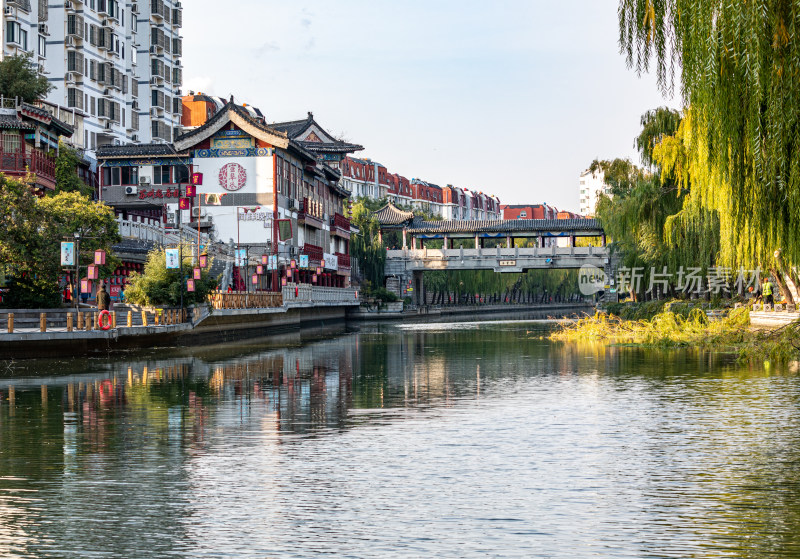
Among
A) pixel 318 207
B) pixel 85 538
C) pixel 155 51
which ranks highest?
pixel 155 51

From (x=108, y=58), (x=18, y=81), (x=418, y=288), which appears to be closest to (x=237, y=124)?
(x=108, y=58)

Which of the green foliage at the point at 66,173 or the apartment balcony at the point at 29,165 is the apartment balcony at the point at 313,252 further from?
the apartment balcony at the point at 29,165

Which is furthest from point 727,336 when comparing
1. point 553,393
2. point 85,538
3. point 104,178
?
point 104,178

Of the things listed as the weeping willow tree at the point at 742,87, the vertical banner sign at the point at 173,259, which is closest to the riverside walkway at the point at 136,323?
the vertical banner sign at the point at 173,259

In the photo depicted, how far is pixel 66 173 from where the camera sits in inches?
2106

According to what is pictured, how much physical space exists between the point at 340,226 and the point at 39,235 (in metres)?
47.6

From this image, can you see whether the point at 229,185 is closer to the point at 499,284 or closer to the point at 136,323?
the point at 136,323

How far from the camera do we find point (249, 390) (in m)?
22.1

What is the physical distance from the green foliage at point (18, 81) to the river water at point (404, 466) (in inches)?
1132

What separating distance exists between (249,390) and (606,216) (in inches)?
1237

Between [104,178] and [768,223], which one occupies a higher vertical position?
[104,178]

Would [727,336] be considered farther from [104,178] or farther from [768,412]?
[104,178]

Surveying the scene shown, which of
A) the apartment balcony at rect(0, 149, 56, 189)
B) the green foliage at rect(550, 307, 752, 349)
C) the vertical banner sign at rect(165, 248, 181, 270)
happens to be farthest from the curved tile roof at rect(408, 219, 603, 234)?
the vertical banner sign at rect(165, 248, 181, 270)

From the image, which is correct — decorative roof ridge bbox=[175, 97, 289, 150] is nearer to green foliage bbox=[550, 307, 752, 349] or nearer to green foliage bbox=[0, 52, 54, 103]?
Answer: green foliage bbox=[0, 52, 54, 103]
